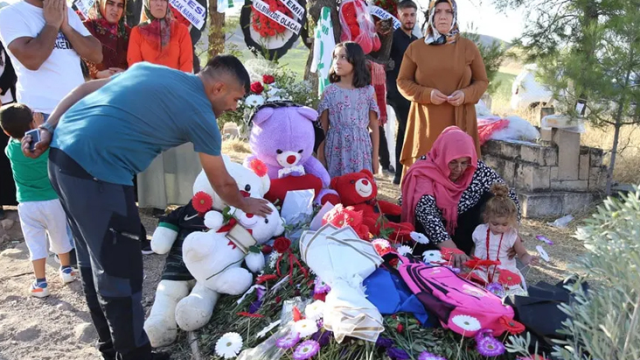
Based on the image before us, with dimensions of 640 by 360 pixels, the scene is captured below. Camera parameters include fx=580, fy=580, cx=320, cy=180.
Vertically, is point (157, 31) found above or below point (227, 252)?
above

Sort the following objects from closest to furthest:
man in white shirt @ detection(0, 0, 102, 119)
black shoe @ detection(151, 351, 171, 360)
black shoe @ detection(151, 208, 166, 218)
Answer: black shoe @ detection(151, 351, 171, 360)
man in white shirt @ detection(0, 0, 102, 119)
black shoe @ detection(151, 208, 166, 218)

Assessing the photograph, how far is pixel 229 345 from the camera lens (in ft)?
8.77

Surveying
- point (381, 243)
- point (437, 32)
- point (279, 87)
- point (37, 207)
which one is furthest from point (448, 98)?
point (37, 207)

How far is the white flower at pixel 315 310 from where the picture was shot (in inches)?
100.0

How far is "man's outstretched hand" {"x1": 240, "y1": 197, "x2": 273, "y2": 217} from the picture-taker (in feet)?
9.21

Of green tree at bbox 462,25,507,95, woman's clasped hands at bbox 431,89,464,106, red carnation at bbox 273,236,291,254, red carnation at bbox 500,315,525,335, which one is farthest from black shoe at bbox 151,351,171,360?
green tree at bbox 462,25,507,95

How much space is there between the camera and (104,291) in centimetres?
250

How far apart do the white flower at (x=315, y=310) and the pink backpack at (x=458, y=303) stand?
435 millimetres

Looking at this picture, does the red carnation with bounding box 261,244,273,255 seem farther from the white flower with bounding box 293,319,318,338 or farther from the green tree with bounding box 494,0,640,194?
the green tree with bounding box 494,0,640,194

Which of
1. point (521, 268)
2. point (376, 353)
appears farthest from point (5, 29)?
point (521, 268)

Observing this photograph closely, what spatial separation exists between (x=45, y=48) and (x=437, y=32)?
2.81m

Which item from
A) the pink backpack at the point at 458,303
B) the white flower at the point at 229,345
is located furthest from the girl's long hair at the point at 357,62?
the white flower at the point at 229,345

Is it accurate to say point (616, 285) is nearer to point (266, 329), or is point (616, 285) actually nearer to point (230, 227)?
point (266, 329)

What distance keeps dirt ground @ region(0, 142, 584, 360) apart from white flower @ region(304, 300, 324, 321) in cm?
82
